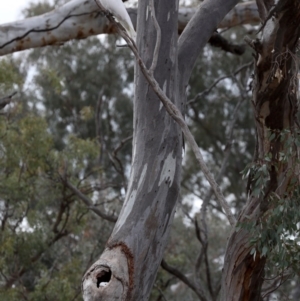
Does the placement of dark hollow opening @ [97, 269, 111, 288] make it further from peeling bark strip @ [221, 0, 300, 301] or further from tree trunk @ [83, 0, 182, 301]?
peeling bark strip @ [221, 0, 300, 301]

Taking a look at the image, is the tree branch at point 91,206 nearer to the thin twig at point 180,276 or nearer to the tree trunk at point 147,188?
the thin twig at point 180,276

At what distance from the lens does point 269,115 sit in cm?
394

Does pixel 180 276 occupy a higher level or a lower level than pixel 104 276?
higher

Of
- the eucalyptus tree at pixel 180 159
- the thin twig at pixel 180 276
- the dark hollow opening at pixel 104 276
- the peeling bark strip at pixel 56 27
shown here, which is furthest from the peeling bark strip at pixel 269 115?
the peeling bark strip at pixel 56 27

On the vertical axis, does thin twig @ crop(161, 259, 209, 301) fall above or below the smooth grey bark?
above

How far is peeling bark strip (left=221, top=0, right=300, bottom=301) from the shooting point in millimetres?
3715

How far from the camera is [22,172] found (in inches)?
Result: 293

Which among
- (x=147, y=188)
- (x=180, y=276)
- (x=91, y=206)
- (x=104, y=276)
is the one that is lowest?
(x=104, y=276)

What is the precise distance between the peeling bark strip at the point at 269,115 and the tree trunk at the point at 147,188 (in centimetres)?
49

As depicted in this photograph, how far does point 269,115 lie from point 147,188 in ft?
2.94

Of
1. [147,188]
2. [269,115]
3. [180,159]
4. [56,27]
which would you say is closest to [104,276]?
[147,188]

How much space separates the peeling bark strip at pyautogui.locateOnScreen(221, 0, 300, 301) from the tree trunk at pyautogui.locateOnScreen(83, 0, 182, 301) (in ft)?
1.60

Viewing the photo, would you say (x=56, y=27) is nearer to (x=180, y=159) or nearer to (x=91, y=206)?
(x=91, y=206)

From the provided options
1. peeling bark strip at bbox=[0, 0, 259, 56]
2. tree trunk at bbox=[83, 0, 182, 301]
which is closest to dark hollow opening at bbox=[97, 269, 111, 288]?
tree trunk at bbox=[83, 0, 182, 301]
